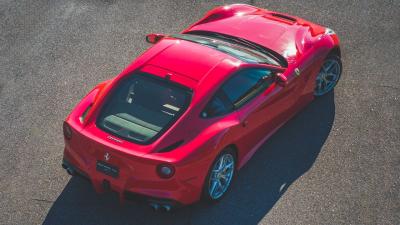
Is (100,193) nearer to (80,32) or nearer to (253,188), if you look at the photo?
(253,188)

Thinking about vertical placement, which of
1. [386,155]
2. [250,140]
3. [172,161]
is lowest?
[386,155]

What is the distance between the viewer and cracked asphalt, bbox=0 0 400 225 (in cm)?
767

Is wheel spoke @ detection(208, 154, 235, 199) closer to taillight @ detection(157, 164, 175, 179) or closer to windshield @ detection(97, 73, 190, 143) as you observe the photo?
taillight @ detection(157, 164, 175, 179)

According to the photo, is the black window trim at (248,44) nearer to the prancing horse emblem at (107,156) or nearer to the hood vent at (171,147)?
the hood vent at (171,147)

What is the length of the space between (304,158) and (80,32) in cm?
479

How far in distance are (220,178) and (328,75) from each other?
2734 millimetres

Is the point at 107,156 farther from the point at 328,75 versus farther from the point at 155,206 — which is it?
the point at 328,75

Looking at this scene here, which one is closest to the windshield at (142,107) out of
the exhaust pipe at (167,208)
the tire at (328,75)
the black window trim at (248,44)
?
the exhaust pipe at (167,208)

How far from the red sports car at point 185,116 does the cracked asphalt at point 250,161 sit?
429 mm

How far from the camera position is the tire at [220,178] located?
7328 millimetres

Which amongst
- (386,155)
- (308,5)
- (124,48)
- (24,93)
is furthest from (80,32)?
(386,155)

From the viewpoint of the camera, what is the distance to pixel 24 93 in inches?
385

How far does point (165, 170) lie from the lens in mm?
6871

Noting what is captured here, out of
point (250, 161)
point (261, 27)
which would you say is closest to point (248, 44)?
point (261, 27)
